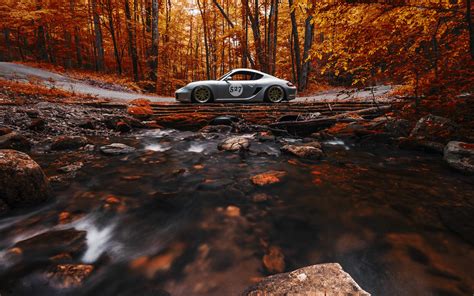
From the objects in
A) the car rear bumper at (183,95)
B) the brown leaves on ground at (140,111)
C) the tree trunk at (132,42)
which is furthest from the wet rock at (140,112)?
the tree trunk at (132,42)

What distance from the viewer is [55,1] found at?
18156mm

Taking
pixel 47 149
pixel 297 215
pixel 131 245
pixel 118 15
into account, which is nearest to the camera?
pixel 131 245

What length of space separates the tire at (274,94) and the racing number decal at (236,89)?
944 mm

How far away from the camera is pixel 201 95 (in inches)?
329

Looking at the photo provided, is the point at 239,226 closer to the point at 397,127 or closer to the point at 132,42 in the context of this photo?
the point at 397,127

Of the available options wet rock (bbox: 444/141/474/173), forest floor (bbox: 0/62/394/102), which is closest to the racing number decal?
forest floor (bbox: 0/62/394/102)

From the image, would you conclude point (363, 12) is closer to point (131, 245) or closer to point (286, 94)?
point (286, 94)

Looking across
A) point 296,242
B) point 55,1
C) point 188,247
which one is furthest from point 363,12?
point 55,1

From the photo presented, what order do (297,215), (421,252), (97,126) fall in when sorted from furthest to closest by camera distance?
1. (97,126)
2. (297,215)
3. (421,252)

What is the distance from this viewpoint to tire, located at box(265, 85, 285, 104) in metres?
8.48

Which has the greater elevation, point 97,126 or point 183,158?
point 97,126

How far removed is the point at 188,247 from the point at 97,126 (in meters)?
5.83

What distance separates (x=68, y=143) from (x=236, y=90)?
5.18 meters

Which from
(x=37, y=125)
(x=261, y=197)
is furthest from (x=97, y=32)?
(x=261, y=197)
